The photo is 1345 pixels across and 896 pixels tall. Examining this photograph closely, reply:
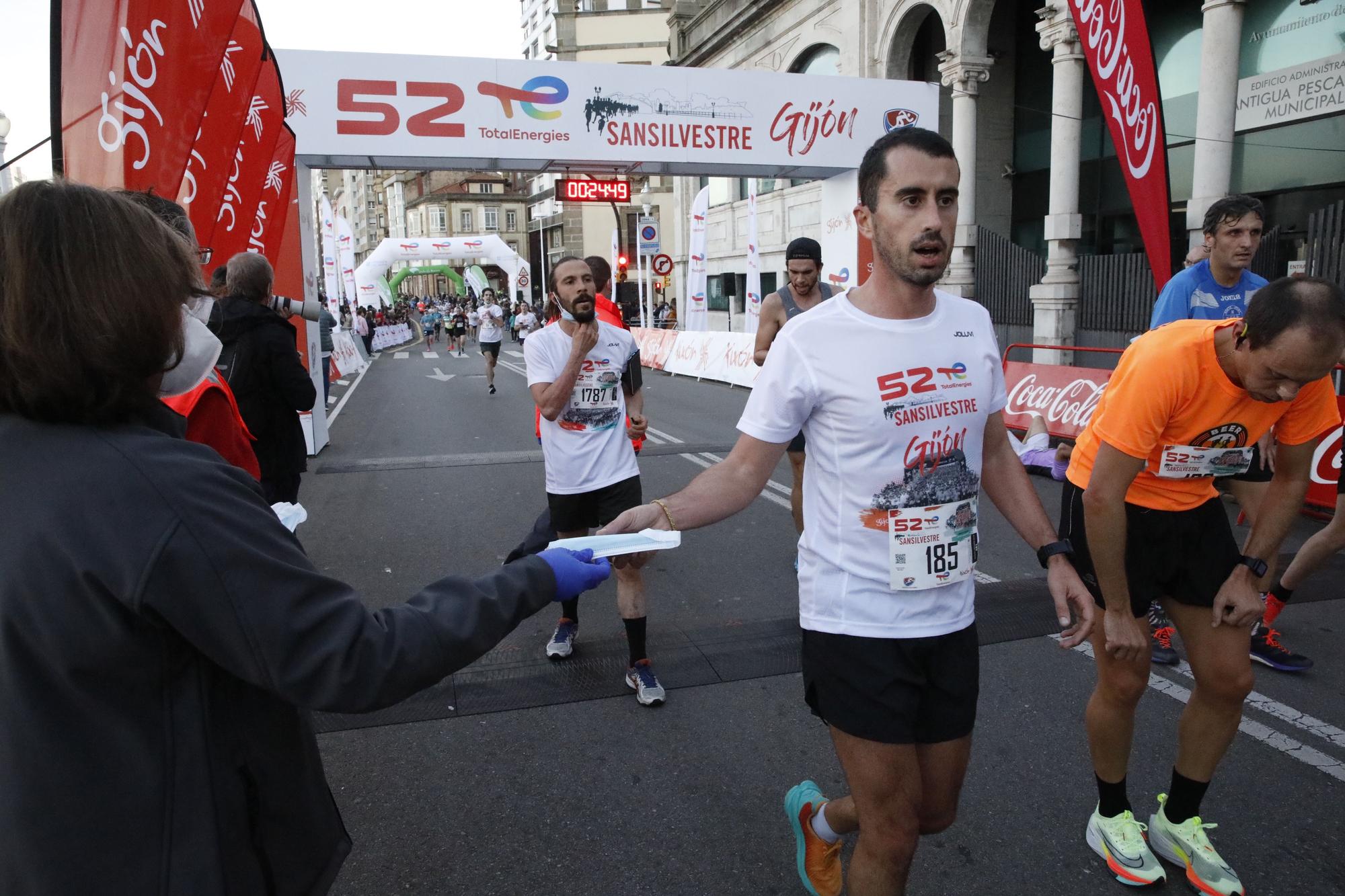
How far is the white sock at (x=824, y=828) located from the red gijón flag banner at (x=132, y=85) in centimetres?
349

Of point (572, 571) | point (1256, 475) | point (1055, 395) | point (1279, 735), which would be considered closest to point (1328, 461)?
point (1055, 395)

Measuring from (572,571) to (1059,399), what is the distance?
30.0ft

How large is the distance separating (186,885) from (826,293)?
5468 millimetres

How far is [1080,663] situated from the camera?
4379 mm

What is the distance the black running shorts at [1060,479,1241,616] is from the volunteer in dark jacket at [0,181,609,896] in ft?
7.38

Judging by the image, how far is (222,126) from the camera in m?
5.32

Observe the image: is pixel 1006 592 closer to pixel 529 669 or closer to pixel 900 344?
pixel 529 669

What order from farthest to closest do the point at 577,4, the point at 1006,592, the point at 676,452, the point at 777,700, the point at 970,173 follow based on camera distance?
the point at 577,4 → the point at 970,173 → the point at 676,452 → the point at 1006,592 → the point at 777,700

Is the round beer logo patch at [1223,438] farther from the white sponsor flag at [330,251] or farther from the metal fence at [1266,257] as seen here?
the white sponsor flag at [330,251]

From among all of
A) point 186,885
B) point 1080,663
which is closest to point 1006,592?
point 1080,663

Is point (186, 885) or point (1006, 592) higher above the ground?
point (186, 885)

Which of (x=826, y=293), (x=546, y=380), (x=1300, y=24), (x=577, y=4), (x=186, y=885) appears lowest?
(x=186, y=885)

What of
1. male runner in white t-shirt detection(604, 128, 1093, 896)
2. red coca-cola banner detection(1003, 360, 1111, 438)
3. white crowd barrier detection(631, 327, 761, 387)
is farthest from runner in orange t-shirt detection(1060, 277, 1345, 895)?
white crowd barrier detection(631, 327, 761, 387)

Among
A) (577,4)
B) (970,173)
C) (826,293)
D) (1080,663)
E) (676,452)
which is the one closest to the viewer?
(1080,663)
